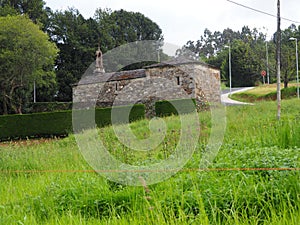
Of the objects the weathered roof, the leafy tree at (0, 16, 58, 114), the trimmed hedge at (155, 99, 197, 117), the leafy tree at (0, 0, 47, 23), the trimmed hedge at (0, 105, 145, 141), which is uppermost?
the leafy tree at (0, 0, 47, 23)

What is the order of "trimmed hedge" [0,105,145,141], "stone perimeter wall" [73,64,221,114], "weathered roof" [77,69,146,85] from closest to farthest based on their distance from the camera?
"trimmed hedge" [0,105,145,141], "stone perimeter wall" [73,64,221,114], "weathered roof" [77,69,146,85]

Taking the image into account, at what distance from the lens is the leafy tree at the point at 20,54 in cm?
2281

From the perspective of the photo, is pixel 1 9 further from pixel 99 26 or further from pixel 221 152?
pixel 221 152

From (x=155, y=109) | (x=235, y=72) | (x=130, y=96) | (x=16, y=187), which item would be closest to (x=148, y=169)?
(x=16, y=187)

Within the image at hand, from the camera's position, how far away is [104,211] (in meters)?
2.77

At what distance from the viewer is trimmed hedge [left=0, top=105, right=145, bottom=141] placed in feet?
53.9

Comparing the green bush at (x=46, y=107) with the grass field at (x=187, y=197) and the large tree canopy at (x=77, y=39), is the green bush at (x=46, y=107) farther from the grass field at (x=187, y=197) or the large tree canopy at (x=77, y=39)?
the grass field at (x=187, y=197)

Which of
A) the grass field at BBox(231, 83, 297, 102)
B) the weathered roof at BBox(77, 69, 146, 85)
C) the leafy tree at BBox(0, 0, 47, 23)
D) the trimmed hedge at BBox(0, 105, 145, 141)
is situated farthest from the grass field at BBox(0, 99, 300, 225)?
the leafy tree at BBox(0, 0, 47, 23)

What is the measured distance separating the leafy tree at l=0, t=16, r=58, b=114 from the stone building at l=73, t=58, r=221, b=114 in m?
4.87

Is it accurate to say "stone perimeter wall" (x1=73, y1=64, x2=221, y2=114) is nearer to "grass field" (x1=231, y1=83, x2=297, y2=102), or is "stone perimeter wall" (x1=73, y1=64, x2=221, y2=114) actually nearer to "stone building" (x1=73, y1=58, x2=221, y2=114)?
"stone building" (x1=73, y1=58, x2=221, y2=114)

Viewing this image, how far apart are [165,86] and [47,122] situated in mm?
7842

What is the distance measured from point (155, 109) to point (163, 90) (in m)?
2.48

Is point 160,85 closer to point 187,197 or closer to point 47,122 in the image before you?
point 47,122

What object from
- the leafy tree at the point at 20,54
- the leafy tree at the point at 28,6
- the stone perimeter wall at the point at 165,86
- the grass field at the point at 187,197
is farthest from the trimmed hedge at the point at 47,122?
the leafy tree at the point at 28,6
